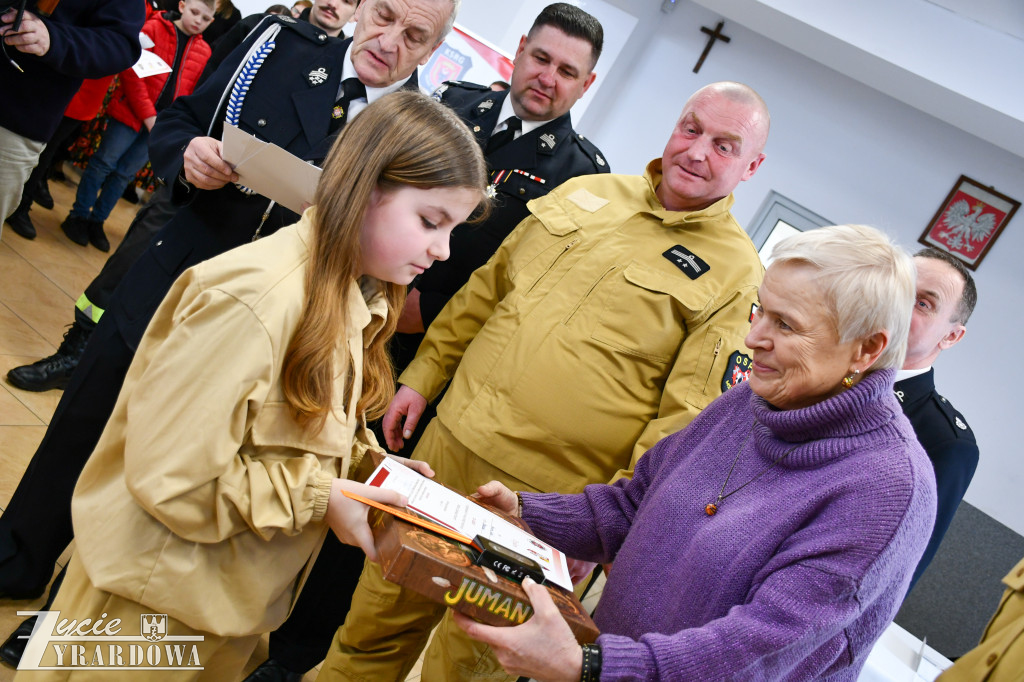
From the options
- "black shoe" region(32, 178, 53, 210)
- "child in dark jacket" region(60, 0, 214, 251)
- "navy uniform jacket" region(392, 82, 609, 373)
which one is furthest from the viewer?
"black shoe" region(32, 178, 53, 210)

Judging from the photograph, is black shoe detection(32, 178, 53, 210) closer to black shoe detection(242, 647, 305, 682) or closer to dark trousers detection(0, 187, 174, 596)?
dark trousers detection(0, 187, 174, 596)

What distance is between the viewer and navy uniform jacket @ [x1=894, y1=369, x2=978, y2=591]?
8.61 ft

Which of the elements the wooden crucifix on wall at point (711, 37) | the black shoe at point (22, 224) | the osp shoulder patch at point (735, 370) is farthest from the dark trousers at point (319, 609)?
the wooden crucifix on wall at point (711, 37)

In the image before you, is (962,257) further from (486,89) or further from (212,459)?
(212,459)

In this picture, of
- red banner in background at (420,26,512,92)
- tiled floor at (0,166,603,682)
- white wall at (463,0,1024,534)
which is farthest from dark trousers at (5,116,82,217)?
white wall at (463,0,1024,534)

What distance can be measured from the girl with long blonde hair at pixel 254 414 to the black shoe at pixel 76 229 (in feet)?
13.1

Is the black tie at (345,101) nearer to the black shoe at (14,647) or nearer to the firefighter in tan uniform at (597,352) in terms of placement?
the firefighter in tan uniform at (597,352)

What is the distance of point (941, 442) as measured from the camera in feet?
8.64

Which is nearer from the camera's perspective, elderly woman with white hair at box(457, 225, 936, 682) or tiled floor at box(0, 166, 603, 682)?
elderly woman with white hair at box(457, 225, 936, 682)

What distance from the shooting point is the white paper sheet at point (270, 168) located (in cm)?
149

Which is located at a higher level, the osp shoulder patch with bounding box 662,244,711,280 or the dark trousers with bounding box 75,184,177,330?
the osp shoulder patch with bounding box 662,244,711,280

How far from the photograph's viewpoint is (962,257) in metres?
5.16

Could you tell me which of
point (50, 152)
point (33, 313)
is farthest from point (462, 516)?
point (50, 152)

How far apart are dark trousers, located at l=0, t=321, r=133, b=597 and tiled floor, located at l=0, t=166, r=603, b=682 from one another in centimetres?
18
